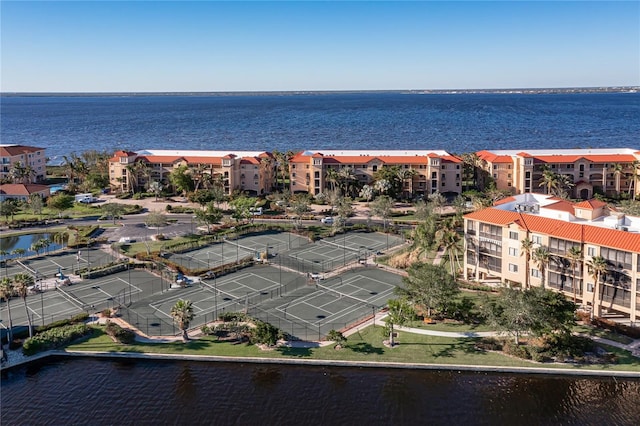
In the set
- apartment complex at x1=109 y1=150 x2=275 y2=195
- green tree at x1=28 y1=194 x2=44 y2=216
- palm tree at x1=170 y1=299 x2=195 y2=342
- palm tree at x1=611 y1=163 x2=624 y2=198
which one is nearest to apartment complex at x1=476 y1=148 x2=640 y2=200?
palm tree at x1=611 y1=163 x2=624 y2=198

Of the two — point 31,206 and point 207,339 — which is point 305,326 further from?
point 31,206

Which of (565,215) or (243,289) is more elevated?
(565,215)

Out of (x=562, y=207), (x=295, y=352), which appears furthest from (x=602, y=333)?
(x=295, y=352)

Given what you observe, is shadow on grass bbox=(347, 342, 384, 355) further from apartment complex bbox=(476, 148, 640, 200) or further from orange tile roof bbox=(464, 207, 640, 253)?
apartment complex bbox=(476, 148, 640, 200)

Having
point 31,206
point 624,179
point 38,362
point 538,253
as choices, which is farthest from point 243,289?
point 624,179

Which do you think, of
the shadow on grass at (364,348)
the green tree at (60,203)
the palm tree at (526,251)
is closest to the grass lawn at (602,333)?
the palm tree at (526,251)

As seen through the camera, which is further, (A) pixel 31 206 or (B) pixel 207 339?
(A) pixel 31 206
